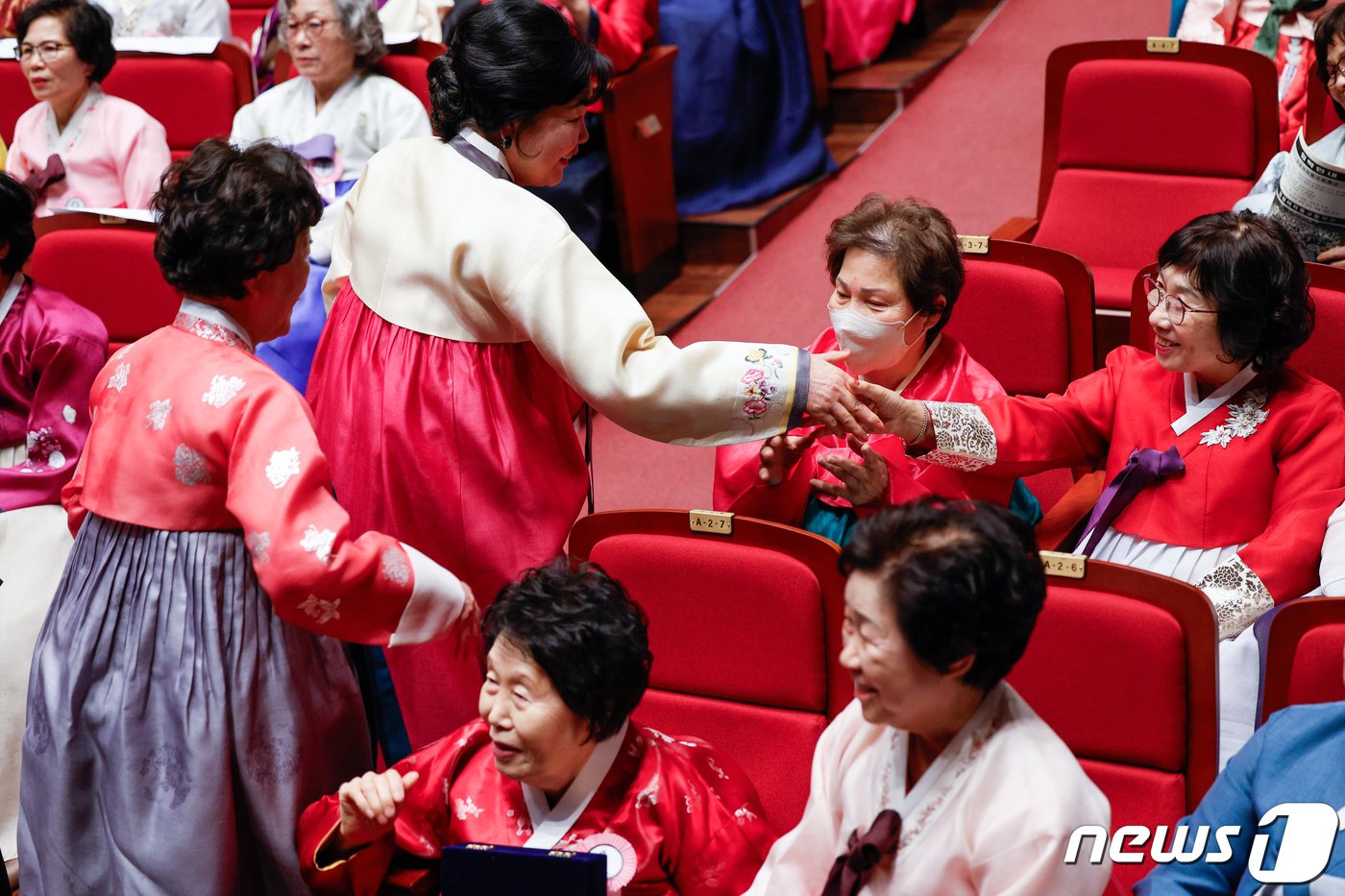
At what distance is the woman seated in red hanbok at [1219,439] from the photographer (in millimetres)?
1978

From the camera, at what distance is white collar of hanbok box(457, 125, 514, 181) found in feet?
6.56

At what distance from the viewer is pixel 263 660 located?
5.82ft

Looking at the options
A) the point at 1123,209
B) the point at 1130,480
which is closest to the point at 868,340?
the point at 1130,480

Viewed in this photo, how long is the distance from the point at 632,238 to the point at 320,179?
88 centimetres

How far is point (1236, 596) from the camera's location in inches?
77.8

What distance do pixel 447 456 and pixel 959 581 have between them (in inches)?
37.0

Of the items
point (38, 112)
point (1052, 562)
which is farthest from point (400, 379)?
point (38, 112)

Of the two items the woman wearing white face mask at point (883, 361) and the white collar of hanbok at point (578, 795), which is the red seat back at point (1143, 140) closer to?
the woman wearing white face mask at point (883, 361)

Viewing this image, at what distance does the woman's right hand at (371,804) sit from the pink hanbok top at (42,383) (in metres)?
1.19

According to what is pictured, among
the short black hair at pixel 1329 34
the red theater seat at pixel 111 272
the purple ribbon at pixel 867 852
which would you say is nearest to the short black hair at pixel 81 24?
the red theater seat at pixel 111 272

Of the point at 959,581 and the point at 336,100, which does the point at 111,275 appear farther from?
the point at 959,581

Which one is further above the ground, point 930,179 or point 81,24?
point 81,24

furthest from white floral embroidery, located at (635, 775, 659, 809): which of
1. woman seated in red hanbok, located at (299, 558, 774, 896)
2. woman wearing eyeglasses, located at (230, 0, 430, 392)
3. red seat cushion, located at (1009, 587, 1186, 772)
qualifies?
woman wearing eyeglasses, located at (230, 0, 430, 392)

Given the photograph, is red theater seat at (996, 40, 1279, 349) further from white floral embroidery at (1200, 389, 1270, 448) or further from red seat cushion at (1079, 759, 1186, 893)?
red seat cushion at (1079, 759, 1186, 893)
